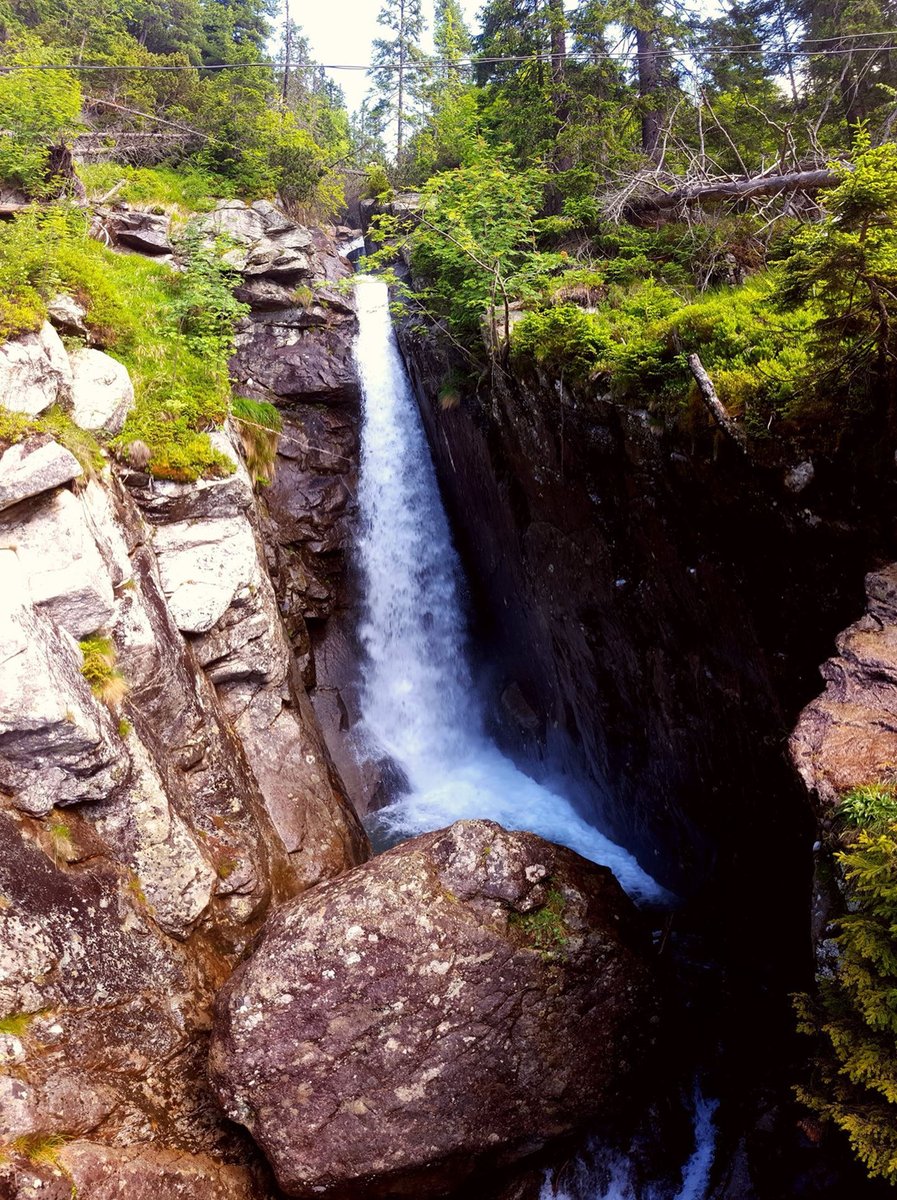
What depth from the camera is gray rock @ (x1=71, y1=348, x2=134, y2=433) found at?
782 cm

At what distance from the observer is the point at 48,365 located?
7035 mm

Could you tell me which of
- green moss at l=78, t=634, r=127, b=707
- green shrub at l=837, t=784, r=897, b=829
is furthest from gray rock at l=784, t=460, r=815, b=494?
green moss at l=78, t=634, r=127, b=707

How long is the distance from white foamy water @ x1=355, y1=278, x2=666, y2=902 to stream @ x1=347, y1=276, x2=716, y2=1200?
0.02 meters

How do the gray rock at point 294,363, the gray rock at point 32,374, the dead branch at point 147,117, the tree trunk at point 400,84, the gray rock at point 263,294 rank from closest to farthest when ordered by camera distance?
the gray rock at point 32,374
the gray rock at point 294,363
the gray rock at point 263,294
the dead branch at point 147,117
the tree trunk at point 400,84

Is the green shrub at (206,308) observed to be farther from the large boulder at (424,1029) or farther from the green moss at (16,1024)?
the green moss at (16,1024)

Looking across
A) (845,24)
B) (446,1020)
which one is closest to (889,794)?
(446,1020)

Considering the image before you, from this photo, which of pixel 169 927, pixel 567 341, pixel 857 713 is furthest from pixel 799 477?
pixel 169 927

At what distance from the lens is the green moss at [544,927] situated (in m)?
6.05

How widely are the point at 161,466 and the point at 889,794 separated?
8667mm

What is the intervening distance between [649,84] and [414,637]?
11.9 m

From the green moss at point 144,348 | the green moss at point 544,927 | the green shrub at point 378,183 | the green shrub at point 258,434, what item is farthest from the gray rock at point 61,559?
the green shrub at point 378,183

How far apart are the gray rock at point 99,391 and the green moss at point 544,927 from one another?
25.2 feet

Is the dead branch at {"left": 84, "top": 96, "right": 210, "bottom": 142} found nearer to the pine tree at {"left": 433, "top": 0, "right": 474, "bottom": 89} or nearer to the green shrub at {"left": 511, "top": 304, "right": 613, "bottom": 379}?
the pine tree at {"left": 433, "top": 0, "right": 474, "bottom": 89}

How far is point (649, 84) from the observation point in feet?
39.5
